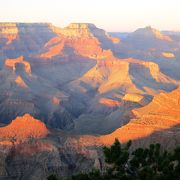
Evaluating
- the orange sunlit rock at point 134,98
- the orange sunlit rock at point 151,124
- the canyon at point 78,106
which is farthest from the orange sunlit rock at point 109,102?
the orange sunlit rock at point 151,124

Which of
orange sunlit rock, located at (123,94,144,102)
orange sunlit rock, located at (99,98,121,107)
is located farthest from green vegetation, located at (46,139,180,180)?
orange sunlit rock, located at (99,98,121,107)

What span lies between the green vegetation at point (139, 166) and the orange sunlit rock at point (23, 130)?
3571 cm

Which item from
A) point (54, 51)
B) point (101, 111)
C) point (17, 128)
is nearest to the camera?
point (17, 128)

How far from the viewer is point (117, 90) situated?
13112cm

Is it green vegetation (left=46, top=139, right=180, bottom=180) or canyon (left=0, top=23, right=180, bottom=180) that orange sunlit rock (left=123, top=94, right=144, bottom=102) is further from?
green vegetation (left=46, top=139, right=180, bottom=180)

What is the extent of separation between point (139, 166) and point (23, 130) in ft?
132

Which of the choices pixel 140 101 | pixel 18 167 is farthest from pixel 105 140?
pixel 140 101

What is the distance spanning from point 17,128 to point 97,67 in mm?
85268

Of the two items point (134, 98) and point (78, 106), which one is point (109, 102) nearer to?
point (78, 106)

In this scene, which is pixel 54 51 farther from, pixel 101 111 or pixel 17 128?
pixel 17 128

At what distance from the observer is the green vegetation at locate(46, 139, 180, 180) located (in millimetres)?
26594

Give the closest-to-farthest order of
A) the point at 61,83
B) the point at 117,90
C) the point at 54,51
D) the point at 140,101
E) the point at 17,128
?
the point at 17,128
the point at 140,101
the point at 117,90
the point at 61,83
the point at 54,51

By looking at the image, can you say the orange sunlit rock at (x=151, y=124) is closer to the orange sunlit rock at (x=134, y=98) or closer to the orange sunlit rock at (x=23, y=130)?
the orange sunlit rock at (x=23, y=130)

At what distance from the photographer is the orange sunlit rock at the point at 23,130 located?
6494 cm
